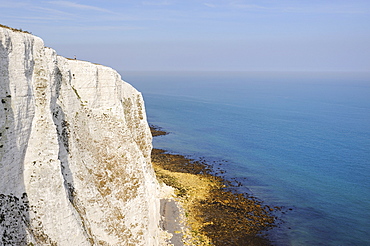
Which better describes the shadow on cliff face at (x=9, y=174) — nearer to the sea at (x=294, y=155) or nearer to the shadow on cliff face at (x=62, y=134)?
Answer: the shadow on cliff face at (x=62, y=134)

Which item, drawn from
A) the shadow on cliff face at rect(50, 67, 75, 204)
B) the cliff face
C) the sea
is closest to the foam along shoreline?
the sea

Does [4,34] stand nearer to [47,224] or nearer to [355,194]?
[47,224]

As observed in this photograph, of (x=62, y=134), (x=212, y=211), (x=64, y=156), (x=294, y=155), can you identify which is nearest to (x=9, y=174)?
(x=64, y=156)

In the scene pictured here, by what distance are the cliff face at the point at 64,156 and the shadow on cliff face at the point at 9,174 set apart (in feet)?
0.16

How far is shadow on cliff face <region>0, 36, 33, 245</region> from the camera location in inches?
604

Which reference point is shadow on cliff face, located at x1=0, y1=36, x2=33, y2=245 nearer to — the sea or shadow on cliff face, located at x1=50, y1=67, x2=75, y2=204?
shadow on cliff face, located at x1=50, y1=67, x2=75, y2=204

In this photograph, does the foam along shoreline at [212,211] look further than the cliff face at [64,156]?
Yes

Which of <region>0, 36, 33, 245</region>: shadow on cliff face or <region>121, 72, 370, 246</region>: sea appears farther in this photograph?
<region>121, 72, 370, 246</region>: sea

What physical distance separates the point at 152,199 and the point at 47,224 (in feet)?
47.3

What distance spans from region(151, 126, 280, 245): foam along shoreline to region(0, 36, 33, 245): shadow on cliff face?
2154cm

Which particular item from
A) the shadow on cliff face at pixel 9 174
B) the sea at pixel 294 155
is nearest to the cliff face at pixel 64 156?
the shadow on cliff face at pixel 9 174

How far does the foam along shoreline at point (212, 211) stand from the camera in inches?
1506

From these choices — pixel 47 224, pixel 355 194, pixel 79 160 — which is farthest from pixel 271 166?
pixel 47 224

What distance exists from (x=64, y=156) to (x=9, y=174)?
17.6 feet
